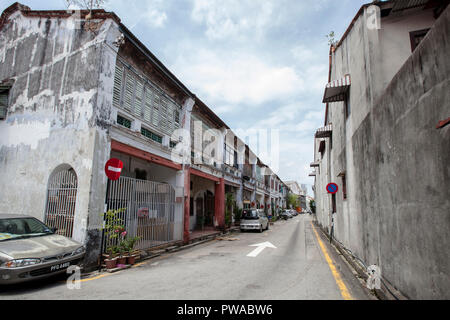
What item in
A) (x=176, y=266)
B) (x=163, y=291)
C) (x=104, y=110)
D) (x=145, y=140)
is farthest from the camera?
(x=145, y=140)

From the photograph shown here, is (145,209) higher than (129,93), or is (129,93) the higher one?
(129,93)

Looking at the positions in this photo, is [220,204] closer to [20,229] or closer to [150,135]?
[150,135]

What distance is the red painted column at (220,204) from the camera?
19.2 m

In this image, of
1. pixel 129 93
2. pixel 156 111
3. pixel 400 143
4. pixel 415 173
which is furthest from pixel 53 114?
pixel 415 173

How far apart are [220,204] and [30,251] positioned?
14320 millimetres

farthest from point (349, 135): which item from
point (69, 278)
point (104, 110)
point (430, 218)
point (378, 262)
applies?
point (69, 278)

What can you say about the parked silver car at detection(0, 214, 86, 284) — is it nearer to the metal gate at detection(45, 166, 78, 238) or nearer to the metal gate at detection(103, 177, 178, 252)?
the metal gate at detection(45, 166, 78, 238)

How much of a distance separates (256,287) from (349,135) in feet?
21.9

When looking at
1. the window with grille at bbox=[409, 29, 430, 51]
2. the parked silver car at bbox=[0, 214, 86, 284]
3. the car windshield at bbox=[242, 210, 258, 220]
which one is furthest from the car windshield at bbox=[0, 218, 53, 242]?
the car windshield at bbox=[242, 210, 258, 220]

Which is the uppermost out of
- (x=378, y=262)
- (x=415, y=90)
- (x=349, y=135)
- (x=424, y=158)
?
(x=349, y=135)

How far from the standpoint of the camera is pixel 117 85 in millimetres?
9680

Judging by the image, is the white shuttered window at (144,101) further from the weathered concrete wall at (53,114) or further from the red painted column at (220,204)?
the red painted column at (220,204)

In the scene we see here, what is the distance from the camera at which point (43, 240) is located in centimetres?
652
